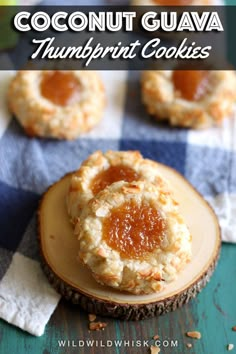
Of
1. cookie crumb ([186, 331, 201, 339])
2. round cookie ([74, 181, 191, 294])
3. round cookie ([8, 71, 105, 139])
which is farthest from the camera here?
round cookie ([8, 71, 105, 139])

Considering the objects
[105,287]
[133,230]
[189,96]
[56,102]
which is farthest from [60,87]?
[105,287]

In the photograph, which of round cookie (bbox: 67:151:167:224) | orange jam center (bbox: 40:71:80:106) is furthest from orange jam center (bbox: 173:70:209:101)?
round cookie (bbox: 67:151:167:224)

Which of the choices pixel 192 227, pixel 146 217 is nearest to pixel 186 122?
pixel 192 227

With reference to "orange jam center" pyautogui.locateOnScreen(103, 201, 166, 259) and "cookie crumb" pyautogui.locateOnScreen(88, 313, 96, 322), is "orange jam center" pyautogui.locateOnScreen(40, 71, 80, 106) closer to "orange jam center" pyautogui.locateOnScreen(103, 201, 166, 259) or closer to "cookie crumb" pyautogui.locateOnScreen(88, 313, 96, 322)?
"orange jam center" pyautogui.locateOnScreen(103, 201, 166, 259)

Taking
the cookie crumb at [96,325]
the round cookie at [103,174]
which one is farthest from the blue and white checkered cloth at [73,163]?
the round cookie at [103,174]

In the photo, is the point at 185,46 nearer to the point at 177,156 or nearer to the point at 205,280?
the point at 177,156

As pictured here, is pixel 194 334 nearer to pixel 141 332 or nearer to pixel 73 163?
pixel 141 332

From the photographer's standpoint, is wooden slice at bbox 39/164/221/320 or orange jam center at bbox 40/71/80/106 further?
orange jam center at bbox 40/71/80/106
